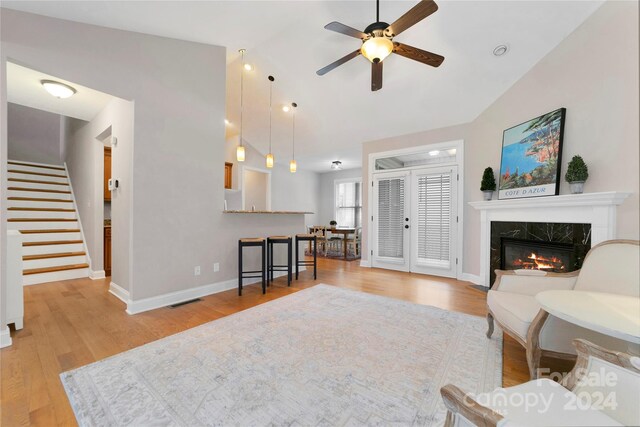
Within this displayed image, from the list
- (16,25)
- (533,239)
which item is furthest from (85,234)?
(533,239)

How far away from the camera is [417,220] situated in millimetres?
4648

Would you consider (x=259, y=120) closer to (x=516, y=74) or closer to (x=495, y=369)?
(x=516, y=74)

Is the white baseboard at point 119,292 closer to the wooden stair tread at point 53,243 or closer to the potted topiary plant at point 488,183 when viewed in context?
the wooden stair tread at point 53,243

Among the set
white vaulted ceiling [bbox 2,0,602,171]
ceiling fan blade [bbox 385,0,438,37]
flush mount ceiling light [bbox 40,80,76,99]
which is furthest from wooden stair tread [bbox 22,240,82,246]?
ceiling fan blade [bbox 385,0,438,37]

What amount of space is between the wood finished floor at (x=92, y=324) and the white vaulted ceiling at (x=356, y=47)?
8.74 feet

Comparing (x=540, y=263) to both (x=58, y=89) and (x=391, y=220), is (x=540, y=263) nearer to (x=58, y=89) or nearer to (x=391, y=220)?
(x=391, y=220)

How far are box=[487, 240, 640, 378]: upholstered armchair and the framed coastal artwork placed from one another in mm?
1297

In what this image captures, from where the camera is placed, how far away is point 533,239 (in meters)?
3.04

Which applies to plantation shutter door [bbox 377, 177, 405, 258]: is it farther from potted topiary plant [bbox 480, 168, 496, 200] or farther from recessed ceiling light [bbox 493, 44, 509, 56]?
recessed ceiling light [bbox 493, 44, 509, 56]

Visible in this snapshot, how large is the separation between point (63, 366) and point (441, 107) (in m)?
5.07

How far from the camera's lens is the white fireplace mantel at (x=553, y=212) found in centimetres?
195

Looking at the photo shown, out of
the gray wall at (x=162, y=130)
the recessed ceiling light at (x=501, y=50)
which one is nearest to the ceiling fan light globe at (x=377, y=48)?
the recessed ceiling light at (x=501, y=50)

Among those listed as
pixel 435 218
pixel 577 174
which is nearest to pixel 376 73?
pixel 577 174

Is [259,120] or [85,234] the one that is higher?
[259,120]
